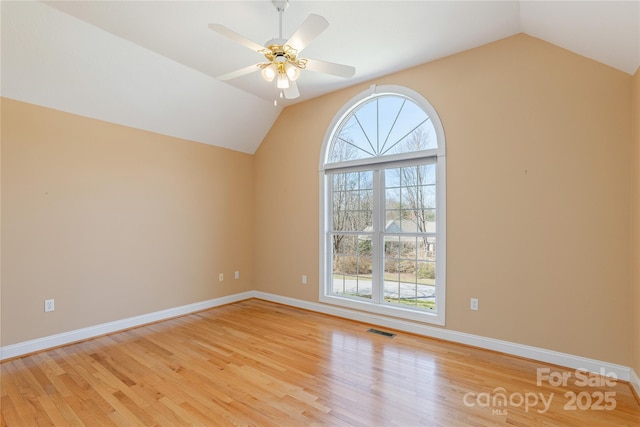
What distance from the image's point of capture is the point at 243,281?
5.06 meters

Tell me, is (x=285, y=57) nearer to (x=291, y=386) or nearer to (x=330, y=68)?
(x=330, y=68)

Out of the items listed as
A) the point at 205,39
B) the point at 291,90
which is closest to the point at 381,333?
the point at 291,90

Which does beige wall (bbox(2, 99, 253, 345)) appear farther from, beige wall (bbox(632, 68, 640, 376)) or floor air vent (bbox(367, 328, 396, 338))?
beige wall (bbox(632, 68, 640, 376))

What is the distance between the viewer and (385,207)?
3.84m

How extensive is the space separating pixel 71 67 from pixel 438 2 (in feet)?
11.1

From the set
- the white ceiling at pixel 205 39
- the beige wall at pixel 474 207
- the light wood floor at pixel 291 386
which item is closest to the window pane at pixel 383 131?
the beige wall at pixel 474 207

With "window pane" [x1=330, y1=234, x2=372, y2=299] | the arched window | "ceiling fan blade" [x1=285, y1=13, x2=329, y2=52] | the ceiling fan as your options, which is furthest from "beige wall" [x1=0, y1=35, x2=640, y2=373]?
"ceiling fan blade" [x1=285, y1=13, x2=329, y2=52]

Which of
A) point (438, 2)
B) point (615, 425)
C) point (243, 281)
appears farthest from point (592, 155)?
point (243, 281)

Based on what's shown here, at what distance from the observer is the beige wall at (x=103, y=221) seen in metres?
2.92

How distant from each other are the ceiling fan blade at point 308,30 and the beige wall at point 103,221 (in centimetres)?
275

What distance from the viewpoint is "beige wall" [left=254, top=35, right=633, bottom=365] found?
2.47 m

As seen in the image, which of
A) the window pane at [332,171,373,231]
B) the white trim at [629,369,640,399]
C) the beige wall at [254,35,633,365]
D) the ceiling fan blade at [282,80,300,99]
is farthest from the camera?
the window pane at [332,171,373,231]

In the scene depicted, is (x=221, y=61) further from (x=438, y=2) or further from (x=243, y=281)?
(x=243, y=281)

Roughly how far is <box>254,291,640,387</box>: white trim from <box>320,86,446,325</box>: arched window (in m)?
0.11
